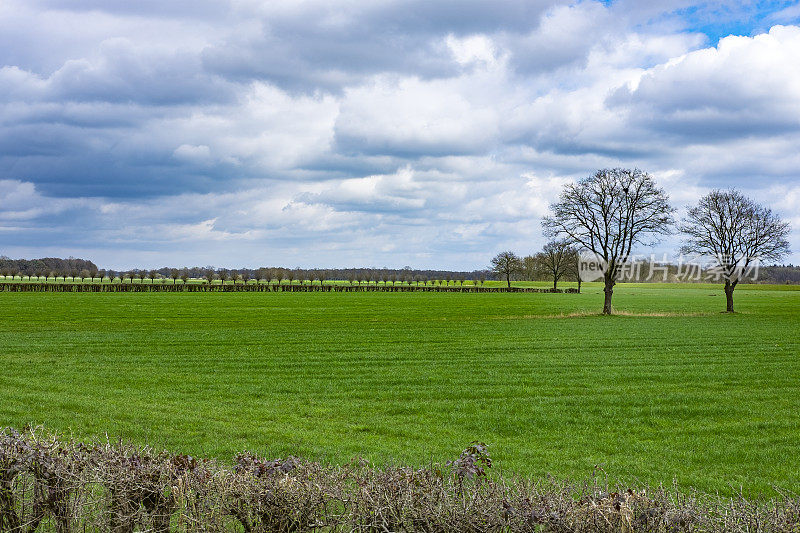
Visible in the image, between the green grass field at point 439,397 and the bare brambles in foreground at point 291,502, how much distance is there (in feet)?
15.2

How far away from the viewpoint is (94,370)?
19047 mm

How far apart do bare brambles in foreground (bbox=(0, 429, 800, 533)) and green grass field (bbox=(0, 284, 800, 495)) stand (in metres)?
4.62

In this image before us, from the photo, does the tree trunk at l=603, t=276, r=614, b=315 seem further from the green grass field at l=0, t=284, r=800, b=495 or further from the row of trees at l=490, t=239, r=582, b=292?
the row of trees at l=490, t=239, r=582, b=292

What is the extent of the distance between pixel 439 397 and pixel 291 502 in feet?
35.9

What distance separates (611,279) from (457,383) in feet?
126

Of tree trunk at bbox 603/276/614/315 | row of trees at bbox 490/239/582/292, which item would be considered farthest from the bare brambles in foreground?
row of trees at bbox 490/239/582/292

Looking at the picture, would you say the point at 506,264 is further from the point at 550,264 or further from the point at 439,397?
the point at 439,397

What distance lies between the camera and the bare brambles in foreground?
433 cm

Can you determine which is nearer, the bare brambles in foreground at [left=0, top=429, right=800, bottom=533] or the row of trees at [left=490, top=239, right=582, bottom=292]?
the bare brambles in foreground at [left=0, top=429, right=800, bottom=533]

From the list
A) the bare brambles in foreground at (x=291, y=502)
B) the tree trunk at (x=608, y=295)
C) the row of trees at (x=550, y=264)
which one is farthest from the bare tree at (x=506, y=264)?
the bare brambles in foreground at (x=291, y=502)

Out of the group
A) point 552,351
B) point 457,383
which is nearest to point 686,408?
point 457,383

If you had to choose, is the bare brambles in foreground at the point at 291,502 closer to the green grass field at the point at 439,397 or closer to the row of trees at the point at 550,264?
the green grass field at the point at 439,397

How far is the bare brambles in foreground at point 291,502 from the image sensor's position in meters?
4.33

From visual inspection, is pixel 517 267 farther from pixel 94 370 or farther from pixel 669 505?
pixel 669 505
